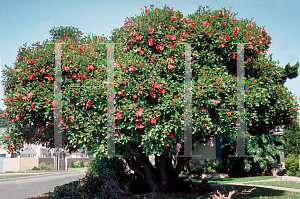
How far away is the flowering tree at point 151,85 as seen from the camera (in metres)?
7.48

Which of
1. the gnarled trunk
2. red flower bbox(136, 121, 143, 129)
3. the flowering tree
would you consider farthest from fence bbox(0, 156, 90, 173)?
red flower bbox(136, 121, 143, 129)

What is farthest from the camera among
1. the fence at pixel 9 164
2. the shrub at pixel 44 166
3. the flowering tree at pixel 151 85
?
the shrub at pixel 44 166

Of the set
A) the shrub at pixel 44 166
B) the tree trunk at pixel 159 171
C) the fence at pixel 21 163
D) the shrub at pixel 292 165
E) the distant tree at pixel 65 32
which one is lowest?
the shrub at pixel 44 166

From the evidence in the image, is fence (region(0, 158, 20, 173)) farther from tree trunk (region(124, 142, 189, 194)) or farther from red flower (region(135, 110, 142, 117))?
red flower (region(135, 110, 142, 117))

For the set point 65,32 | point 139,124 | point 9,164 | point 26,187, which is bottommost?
point 9,164

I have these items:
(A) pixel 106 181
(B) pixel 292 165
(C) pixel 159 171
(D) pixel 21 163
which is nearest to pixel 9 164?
(D) pixel 21 163

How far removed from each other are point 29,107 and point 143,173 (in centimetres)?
573

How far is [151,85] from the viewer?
24.9 ft

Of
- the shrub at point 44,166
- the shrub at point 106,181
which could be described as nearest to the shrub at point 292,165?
the shrub at point 106,181

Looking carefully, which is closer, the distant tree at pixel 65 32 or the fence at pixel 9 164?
the distant tree at pixel 65 32

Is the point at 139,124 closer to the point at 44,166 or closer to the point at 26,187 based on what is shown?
the point at 26,187

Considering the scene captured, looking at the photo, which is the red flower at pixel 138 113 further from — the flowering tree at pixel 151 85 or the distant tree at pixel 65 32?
the distant tree at pixel 65 32

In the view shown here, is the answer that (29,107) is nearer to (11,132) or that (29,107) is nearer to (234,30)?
(11,132)

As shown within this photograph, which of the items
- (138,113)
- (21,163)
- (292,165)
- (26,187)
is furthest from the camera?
(21,163)
